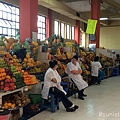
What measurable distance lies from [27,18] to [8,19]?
4528mm

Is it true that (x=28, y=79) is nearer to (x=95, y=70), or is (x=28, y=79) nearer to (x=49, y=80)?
(x=49, y=80)

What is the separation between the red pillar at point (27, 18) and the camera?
19.6 ft

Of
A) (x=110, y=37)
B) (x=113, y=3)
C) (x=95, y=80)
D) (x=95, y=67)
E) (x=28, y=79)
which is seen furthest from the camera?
(x=110, y=37)

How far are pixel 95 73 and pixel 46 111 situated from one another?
173 inches

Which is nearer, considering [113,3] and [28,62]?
[28,62]

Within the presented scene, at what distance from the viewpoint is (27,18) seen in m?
6.00

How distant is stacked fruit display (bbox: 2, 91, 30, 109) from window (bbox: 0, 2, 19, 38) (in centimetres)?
558

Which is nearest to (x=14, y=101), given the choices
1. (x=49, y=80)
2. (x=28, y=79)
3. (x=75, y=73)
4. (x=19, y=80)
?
(x=19, y=80)

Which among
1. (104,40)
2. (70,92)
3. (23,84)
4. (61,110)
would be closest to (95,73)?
(70,92)

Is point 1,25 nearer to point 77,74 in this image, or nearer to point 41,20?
point 41,20

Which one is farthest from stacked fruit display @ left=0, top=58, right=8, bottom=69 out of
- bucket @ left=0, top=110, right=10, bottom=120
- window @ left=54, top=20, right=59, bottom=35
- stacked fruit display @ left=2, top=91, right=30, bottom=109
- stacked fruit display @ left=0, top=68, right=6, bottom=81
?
window @ left=54, top=20, right=59, bottom=35

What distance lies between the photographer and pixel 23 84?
441 cm

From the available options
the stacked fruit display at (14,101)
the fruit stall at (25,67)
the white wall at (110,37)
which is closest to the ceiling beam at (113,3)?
the fruit stall at (25,67)

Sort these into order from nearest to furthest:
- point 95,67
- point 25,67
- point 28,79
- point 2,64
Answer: point 2,64, point 28,79, point 25,67, point 95,67
